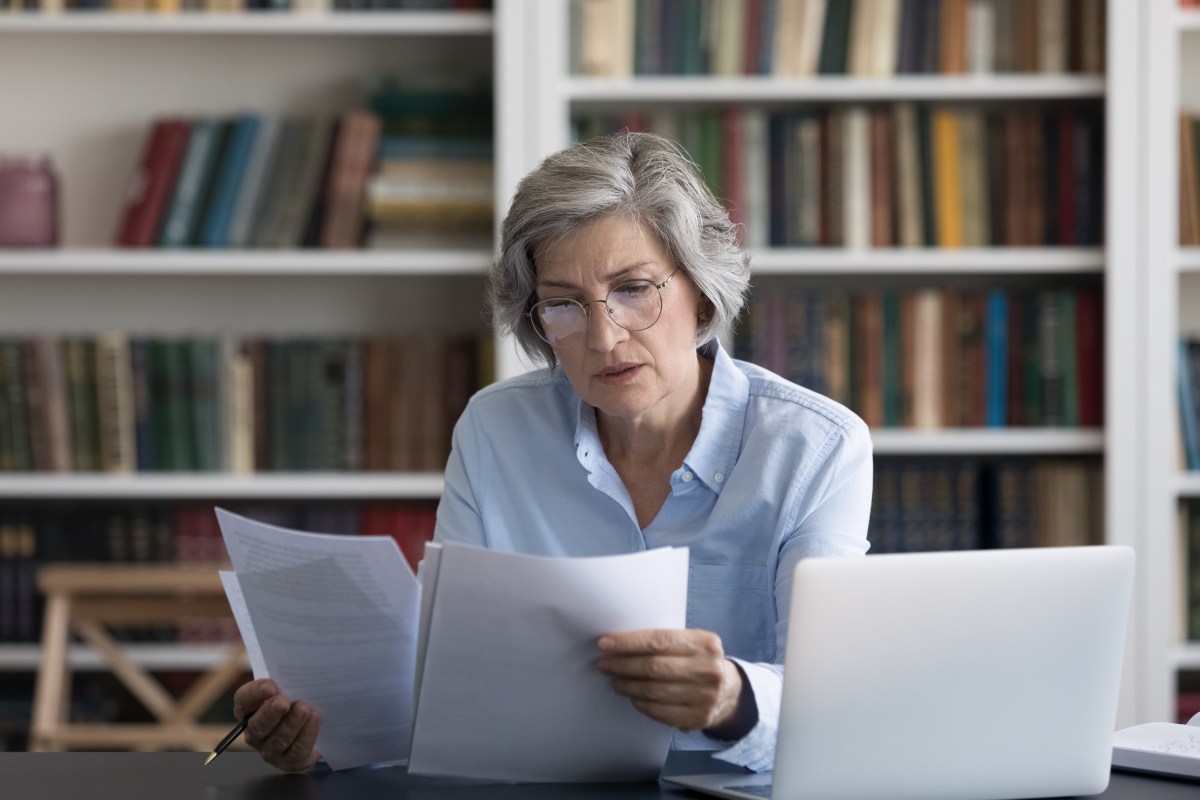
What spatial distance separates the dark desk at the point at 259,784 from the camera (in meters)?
1.07

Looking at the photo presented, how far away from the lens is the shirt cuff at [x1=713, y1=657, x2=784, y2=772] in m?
1.13

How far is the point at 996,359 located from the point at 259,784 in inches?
74.3

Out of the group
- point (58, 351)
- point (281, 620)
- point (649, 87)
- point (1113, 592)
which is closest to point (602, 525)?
point (281, 620)

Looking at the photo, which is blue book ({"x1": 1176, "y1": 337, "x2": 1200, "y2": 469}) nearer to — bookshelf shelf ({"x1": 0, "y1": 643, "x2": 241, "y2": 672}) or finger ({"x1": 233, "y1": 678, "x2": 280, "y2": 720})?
bookshelf shelf ({"x1": 0, "y1": 643, "x2": 241, "y2": 672})

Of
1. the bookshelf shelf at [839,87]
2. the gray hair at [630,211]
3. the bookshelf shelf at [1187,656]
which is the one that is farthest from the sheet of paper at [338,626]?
the bookshelf shelf at [1187,656]

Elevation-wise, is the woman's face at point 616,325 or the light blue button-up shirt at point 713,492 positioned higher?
the woman's face at point 616,325

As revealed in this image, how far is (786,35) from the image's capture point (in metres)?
2.63

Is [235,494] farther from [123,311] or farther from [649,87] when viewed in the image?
[649,87]

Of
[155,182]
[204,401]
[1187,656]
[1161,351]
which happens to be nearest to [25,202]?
[155,182]

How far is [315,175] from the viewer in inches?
105

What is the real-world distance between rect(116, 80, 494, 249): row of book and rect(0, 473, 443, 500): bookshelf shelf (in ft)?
1.47

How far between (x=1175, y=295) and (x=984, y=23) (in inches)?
24.7

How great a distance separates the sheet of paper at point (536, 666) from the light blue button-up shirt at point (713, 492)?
319 mm

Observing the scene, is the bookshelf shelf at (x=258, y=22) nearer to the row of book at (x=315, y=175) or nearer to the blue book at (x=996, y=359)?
the row of book at (x=315, y=175)
